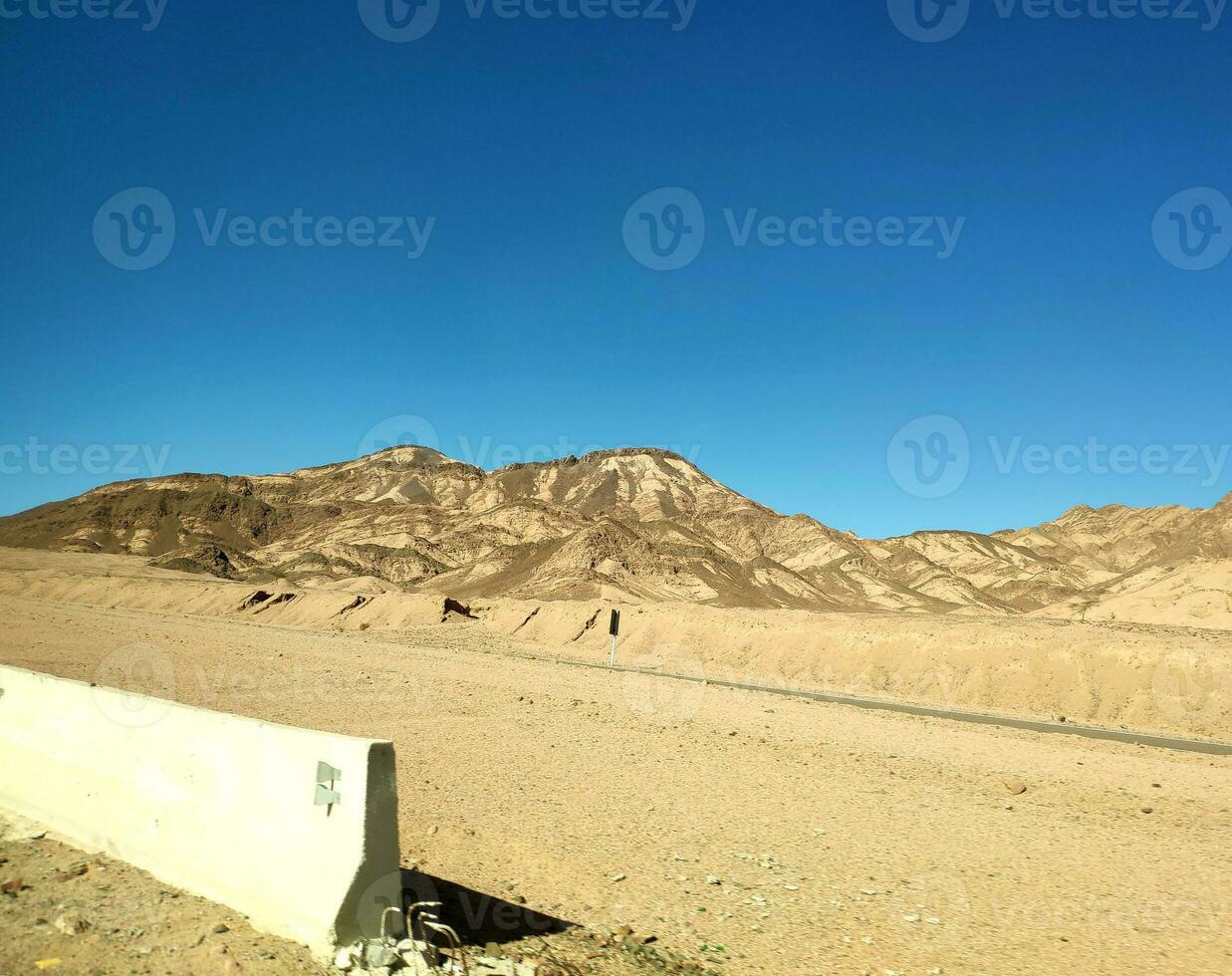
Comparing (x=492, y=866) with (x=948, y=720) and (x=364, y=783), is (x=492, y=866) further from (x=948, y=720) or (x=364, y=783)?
(x=948, y=720)

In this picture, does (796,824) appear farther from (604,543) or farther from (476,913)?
(604,543)

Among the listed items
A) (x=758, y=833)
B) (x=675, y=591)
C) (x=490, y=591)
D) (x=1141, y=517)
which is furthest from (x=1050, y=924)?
(x=1141, y=517)

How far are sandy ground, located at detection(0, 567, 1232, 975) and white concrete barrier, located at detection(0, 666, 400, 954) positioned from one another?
186cm

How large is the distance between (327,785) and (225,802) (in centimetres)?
101

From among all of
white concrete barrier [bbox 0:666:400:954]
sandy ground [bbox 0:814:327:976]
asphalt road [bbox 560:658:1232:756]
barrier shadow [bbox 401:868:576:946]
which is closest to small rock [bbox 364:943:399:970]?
white concrete barrier [bbox 0:666:400:954]

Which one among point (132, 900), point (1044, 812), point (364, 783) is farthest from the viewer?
point (1044, 812)

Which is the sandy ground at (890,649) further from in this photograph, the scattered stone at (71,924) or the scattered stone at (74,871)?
the scattered stone at (71,924)

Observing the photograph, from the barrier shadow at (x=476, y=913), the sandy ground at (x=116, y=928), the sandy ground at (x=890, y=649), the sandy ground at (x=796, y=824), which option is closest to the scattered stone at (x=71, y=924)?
the sandy ground at (x=116, y=928)

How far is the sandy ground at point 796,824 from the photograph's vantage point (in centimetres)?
645

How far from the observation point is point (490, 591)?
237 feet

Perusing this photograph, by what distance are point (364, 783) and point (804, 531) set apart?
120000mm

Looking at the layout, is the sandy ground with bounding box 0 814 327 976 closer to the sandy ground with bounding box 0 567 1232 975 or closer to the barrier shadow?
the barrier shadow

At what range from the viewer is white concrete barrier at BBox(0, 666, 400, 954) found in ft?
14.9

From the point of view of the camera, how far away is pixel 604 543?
250 feet
